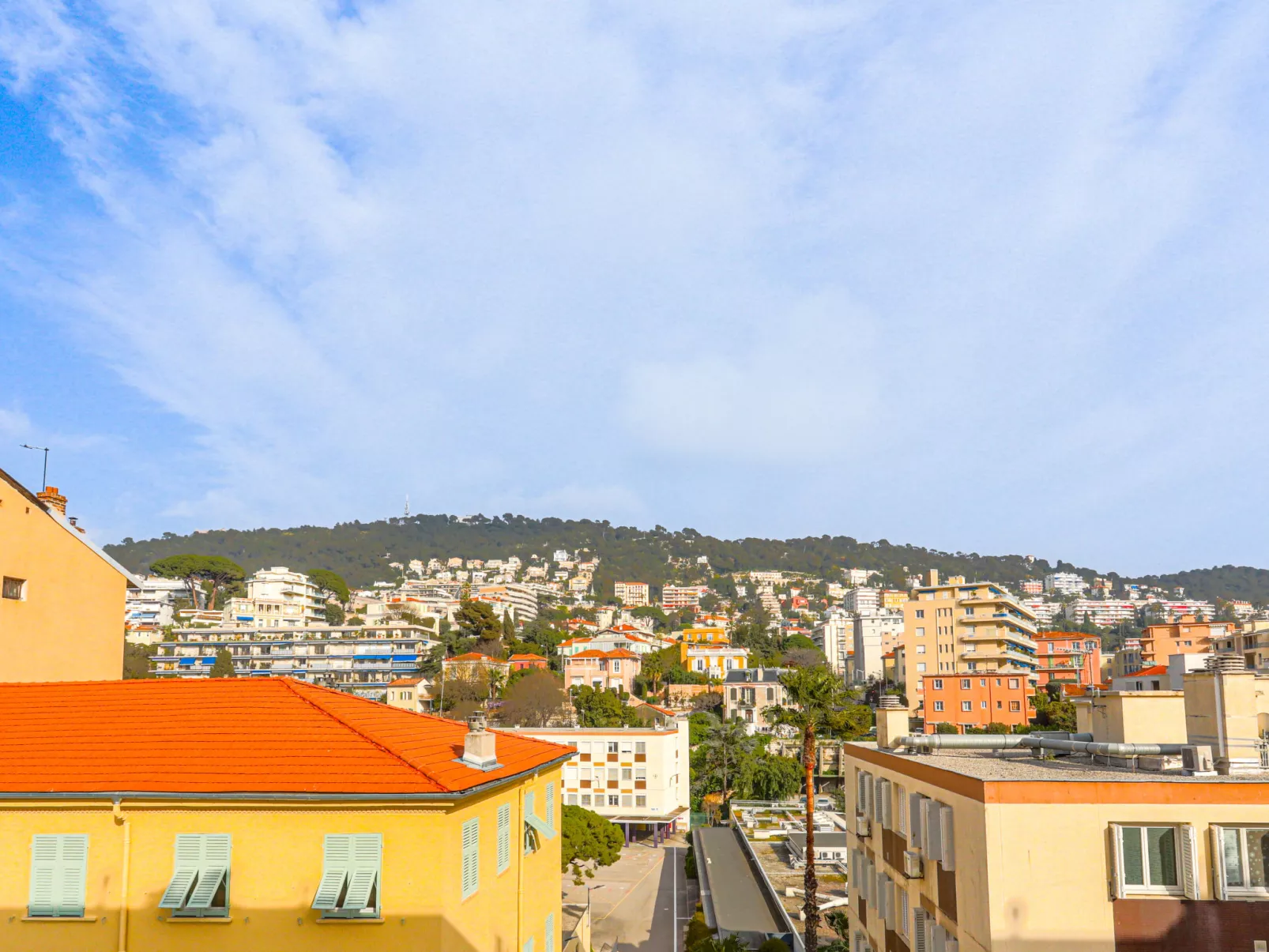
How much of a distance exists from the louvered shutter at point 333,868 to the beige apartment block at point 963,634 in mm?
102037

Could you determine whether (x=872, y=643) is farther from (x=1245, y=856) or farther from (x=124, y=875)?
(x=124, y=875)

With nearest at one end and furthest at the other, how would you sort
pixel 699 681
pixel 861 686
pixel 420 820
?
pixel 420 820 → pixel 699 681 → pixel 861 686

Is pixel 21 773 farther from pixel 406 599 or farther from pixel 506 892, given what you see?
pixel 406 599

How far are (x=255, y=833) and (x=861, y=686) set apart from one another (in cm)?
14844

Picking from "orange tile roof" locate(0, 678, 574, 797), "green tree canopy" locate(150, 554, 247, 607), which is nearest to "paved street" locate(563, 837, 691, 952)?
"orange tile roof" locate(0, 678, 574, 797)

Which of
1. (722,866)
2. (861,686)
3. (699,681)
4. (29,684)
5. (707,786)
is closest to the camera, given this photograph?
(29,684)

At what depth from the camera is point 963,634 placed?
11075 cm

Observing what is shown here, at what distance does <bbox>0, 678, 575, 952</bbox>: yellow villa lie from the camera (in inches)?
580

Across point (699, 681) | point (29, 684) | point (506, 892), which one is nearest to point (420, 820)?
point (506, 892)

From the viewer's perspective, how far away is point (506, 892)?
1784 centimetres

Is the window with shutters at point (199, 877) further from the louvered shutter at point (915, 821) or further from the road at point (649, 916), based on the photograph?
the road at point (649, 916)

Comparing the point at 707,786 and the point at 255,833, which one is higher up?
the point at 255,833

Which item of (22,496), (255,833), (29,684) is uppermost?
(22,496)

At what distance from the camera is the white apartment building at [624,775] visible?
246ft
